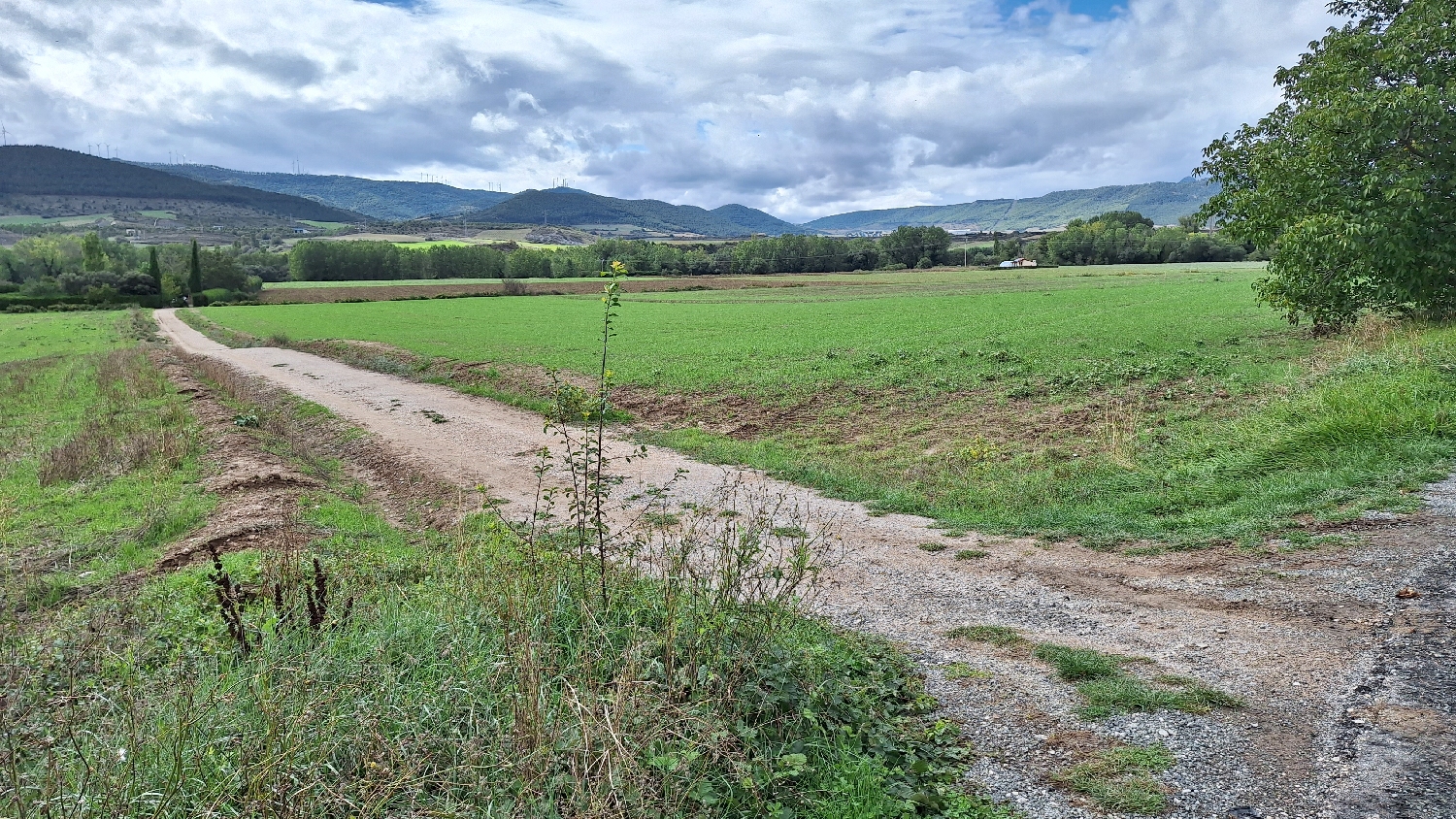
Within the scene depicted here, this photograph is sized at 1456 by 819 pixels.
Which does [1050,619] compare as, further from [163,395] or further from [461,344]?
[461,344]

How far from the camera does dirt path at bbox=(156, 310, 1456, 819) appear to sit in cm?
452

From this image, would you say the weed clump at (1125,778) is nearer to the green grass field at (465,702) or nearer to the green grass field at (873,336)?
the green grass field at (465,702)

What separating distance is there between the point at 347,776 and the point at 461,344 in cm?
3955

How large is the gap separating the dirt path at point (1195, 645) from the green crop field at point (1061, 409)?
3.99 feet

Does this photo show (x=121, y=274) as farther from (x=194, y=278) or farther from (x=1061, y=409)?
(x=1061, y=409)

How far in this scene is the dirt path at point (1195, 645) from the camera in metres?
4.52

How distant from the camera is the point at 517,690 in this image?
4.62 metres

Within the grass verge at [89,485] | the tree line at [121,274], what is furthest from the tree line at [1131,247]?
the grass verge at [89,485]

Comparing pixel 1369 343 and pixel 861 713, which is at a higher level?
pixel 1369 343

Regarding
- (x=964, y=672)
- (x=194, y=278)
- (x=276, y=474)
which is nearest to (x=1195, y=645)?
(x=964, y=672)

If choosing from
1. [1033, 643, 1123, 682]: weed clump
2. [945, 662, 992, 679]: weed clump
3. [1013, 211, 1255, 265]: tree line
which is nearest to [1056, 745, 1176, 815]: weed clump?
[1033, 643, 1123, 682]: weed clump

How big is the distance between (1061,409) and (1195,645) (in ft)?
44.7

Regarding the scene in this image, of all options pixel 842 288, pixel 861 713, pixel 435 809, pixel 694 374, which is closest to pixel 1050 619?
pixel 861 713

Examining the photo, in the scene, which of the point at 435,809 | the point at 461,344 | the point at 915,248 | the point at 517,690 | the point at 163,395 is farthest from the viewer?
the point at 915,248
